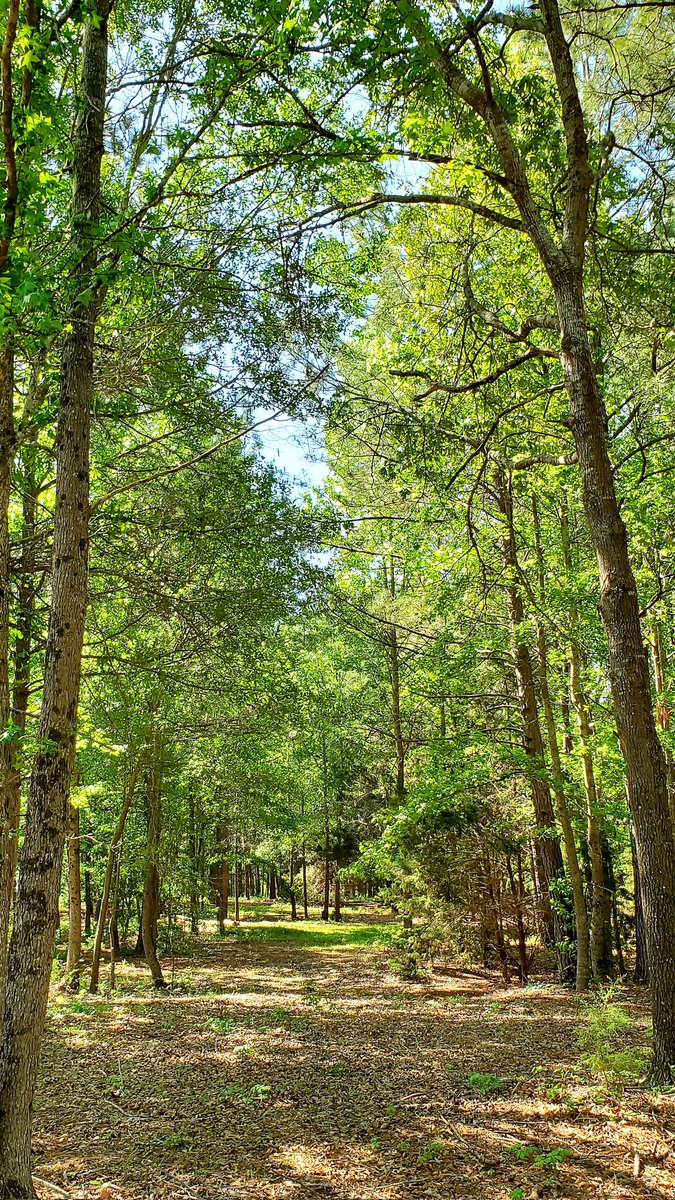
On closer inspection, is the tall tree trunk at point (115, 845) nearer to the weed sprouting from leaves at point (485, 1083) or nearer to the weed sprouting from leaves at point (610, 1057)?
the weed sprouting from leaves at point (485, 1083)

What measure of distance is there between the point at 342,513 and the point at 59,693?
4.46 metres

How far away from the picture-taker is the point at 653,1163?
371 centimetres

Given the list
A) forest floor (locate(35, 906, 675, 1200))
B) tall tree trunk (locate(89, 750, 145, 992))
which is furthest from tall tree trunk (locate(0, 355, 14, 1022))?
tall tree trunk (locate(89, 750, 145, 992))

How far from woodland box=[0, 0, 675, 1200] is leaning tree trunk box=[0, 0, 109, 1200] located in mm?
21

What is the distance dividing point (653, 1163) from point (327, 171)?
7277 mm

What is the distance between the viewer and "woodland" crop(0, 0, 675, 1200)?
13.8ft

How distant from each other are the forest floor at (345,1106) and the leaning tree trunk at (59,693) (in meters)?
0.79

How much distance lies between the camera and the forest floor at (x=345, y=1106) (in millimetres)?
3969

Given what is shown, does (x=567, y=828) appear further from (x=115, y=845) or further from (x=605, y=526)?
(x=115, y=845)

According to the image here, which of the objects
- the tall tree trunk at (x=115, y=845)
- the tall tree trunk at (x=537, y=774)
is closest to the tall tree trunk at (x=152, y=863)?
the tall tree trunk at (x=115, y=845)

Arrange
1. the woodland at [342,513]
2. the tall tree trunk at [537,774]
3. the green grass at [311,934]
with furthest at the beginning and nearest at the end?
the green grass at [311,934] < the tall tree trunk at [537,774] < the woodland at [342,513]

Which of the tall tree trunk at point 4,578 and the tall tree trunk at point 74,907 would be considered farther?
the tall tree trunk at point 74,907

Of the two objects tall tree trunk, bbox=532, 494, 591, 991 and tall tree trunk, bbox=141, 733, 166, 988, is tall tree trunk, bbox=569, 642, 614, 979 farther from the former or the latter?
tall tree trunk, bbox=141, 733, 166, 988

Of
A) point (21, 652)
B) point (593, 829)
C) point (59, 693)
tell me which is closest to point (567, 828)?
point (593, 829)
